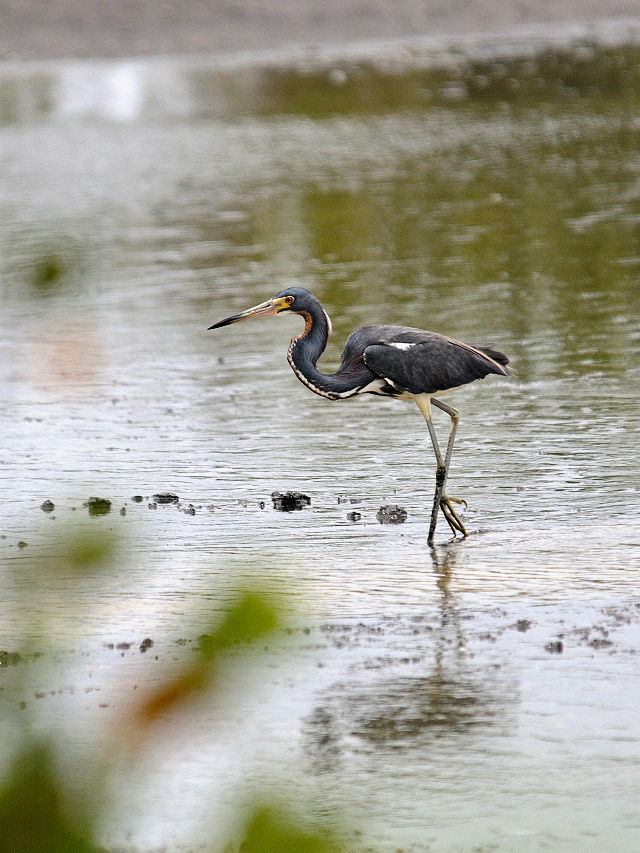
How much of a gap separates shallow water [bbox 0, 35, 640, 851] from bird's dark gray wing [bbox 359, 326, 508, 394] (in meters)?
0.79

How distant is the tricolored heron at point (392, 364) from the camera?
7262 mm

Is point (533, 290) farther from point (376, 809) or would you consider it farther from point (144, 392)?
point (376, 809)

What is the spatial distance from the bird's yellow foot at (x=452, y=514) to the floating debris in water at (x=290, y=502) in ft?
3.23

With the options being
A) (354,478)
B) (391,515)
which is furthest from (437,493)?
(354,478)

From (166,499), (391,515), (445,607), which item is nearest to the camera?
(445,607)

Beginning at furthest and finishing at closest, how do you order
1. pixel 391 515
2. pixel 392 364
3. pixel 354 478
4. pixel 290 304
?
pixel 354 478 → pixel 391 515 → pixel 290 304 → pixel 392 364

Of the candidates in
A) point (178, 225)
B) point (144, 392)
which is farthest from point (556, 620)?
Result: point (178, 225)

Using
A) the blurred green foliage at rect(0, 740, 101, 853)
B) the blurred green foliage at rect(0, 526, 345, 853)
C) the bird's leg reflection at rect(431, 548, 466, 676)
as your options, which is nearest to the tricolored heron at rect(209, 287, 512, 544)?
the bird's leg reflection at rect(431, 548, 466, 676)

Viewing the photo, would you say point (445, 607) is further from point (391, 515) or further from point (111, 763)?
point (111, 763)

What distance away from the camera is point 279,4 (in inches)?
1410

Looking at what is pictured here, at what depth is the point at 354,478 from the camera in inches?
338

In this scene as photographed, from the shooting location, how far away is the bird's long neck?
7.36m

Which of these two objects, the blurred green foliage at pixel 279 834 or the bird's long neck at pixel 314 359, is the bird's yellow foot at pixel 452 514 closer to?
the bird's long neck at pixel 314 359

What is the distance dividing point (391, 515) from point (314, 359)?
3.10 feet
